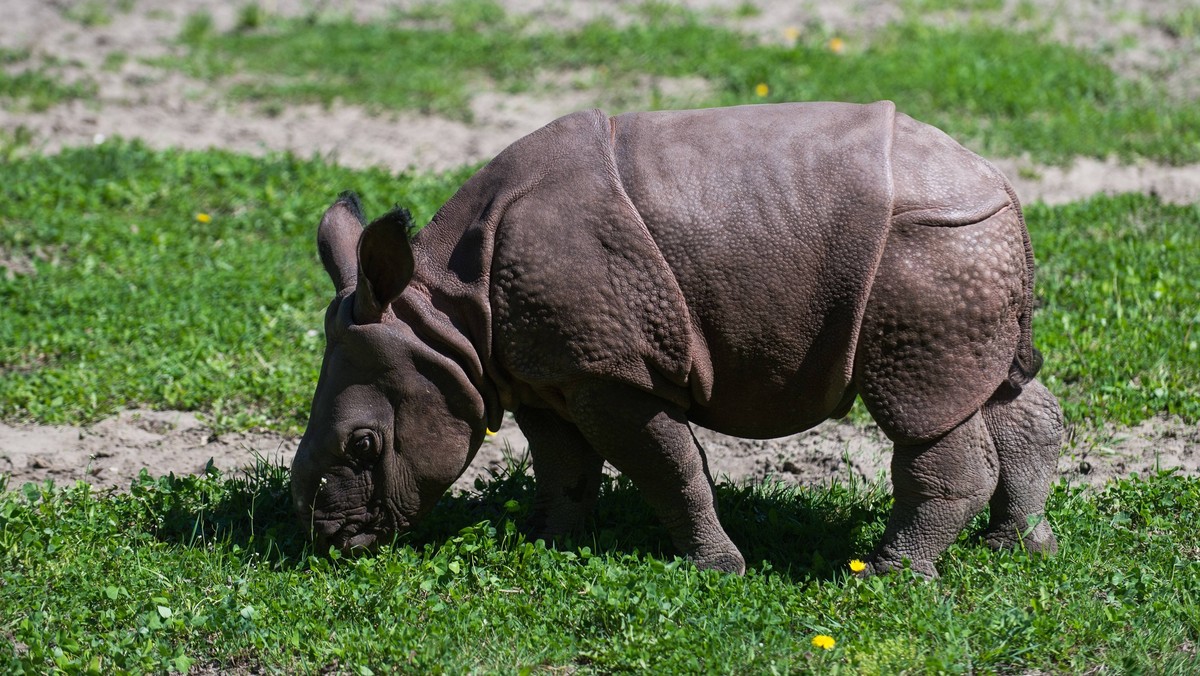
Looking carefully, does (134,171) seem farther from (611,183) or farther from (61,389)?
(611,183)

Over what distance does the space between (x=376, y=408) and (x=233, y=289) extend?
3.32 metres

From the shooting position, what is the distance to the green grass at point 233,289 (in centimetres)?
675

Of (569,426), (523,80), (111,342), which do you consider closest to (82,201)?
(111,342)

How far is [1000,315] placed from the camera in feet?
14.9

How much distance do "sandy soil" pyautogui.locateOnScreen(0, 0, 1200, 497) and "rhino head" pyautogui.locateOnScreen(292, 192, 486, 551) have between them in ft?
3.60

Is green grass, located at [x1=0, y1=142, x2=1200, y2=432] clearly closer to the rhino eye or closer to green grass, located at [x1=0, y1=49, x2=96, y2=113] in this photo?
green grass, located at [x1=0, y1=49, x2=96, y2=113]

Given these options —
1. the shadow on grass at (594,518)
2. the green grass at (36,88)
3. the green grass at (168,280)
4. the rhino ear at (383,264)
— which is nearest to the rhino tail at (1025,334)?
the shadow on grass at (594,518)

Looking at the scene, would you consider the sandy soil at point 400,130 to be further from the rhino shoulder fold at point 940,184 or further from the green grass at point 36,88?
the rhino shoulder fold at point 940,184

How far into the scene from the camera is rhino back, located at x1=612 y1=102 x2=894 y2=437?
14.8 ft

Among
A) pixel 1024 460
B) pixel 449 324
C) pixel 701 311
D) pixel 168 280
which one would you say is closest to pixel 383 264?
pixel 449 324

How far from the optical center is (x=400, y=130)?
10.5 m

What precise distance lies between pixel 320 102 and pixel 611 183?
270 inches

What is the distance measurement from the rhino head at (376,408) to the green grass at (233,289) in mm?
1659

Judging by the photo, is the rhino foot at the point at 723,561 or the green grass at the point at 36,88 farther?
the green grass at the point at 36,88
